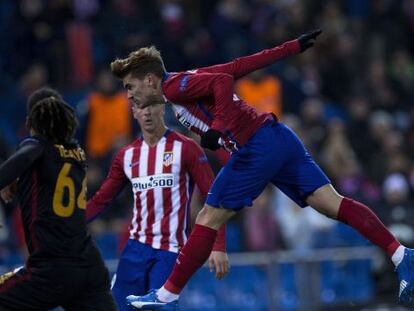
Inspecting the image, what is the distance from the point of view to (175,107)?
8781 mm

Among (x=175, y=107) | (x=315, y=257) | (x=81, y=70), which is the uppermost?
(x=81, y=70)

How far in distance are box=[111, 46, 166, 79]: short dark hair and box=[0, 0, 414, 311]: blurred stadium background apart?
11.4 feet

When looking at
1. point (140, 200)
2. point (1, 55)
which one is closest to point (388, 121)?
point (1, 55)

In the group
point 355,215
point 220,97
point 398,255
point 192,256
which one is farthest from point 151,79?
point 398,255

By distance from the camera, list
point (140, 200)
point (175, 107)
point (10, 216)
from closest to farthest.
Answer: point (175, 107), point (140, 200), point (10, 216)

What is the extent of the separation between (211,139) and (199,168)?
46.9 inches

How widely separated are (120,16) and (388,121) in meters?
3.72

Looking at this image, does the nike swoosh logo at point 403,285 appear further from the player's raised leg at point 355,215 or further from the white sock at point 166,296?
the white sock at point 166,296

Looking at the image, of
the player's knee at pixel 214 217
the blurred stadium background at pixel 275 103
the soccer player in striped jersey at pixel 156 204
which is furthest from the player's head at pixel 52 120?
the blurred stadium background at pixel 275 103

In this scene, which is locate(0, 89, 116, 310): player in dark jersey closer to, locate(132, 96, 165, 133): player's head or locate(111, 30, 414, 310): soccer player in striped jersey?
locate(111, 30, 414, 310): soccer player in striped jersey

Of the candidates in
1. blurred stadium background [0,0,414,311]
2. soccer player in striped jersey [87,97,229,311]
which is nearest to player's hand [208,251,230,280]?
soccer player in striped jersey [87,97,229,311]

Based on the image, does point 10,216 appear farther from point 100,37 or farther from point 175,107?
point 175,107

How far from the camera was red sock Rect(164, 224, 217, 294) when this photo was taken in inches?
343

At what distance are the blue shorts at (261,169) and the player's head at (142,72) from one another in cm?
72
